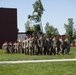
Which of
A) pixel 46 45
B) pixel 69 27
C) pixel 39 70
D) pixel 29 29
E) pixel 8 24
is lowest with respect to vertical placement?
pixel 39 70

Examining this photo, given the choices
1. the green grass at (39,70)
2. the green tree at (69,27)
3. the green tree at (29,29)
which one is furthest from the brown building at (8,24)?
the green grass at (39,70)

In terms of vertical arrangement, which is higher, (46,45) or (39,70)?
(46,45)

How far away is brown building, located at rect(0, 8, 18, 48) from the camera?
243 ft

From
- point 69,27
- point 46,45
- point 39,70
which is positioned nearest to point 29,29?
point 69,27

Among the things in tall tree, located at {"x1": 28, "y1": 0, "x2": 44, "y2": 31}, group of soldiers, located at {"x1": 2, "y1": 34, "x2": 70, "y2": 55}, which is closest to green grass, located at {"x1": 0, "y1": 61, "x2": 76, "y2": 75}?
group of soldiers, located at {"x1": 2, "y1": 34, "x2": 70, "y2": 55}

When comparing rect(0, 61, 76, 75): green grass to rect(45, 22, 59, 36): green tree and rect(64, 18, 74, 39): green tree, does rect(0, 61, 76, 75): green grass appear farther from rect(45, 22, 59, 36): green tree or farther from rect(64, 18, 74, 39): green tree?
rect(45, 22, 59, 36): green tree

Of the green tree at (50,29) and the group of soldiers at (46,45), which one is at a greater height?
the green tree at (50,29)

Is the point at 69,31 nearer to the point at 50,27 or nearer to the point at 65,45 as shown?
the point at 50,27

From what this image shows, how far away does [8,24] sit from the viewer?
7462 cm

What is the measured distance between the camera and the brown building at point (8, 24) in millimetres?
74125

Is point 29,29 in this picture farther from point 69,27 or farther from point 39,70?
point 39,70

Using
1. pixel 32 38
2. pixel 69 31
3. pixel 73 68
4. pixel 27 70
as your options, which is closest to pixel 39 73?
pixel 27 70

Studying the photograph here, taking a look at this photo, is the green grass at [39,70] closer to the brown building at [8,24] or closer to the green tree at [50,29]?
the brown building at [8,24]

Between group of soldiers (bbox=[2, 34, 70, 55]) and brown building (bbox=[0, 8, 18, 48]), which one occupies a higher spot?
brown building (bbox=[0, 8, 18, 48])
